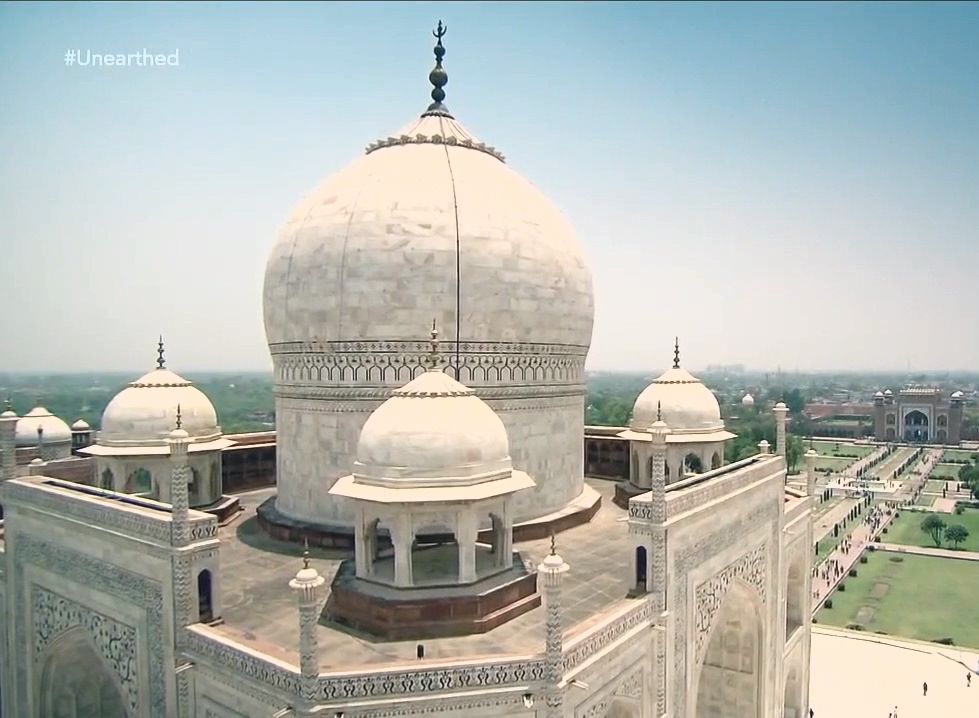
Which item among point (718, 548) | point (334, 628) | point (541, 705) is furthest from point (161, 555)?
point (718, 548)

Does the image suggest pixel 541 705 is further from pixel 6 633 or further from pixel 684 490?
pixel 6 633

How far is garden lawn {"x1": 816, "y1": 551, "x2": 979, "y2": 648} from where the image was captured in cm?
2177

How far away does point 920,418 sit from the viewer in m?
71.3

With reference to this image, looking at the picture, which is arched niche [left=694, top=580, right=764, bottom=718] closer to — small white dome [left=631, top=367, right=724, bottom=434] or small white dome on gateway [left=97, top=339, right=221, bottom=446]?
small white dome [left=631, top=367, right=724, bottom=434]

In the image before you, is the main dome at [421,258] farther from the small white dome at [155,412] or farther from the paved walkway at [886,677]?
the paved walkway at [886,677]

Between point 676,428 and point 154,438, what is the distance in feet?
35.1

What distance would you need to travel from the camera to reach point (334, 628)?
8.00m

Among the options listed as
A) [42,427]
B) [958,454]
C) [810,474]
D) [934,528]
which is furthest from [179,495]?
[958,454]

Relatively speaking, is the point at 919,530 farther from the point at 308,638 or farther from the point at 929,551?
the point at 308,638

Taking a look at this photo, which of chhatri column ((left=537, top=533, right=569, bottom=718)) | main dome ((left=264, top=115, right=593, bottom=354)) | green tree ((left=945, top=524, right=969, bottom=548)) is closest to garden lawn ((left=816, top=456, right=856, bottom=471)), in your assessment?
green tree ((left=945, top=524, right=969, bottom=548))

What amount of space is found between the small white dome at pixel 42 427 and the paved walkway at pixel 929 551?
3440cm

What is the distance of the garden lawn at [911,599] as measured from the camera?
71.4ft

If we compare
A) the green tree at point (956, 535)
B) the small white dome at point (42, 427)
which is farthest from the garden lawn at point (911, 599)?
the small white dome at point (42, 427)

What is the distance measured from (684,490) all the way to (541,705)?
3927 mm
